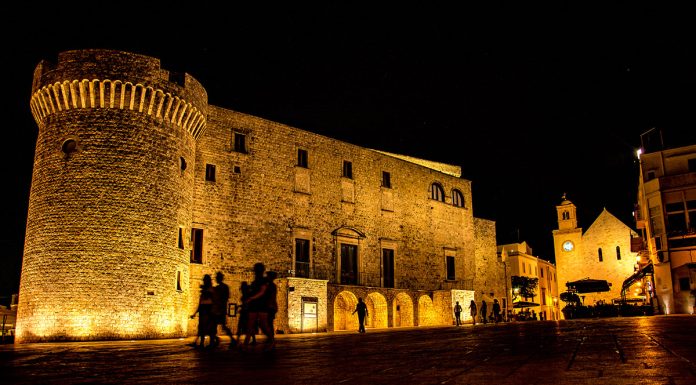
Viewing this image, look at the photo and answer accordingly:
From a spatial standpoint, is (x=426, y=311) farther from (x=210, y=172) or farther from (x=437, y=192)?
(x=210, y=172)

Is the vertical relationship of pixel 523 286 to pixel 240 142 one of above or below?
below

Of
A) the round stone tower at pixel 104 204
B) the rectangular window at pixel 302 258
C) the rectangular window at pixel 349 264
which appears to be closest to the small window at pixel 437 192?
the rectangular window at pixel 349 264

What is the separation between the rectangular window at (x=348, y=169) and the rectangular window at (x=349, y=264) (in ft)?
12.2

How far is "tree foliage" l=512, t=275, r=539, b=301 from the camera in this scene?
54.7m

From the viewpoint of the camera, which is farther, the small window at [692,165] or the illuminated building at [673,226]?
the small window at [692,165]

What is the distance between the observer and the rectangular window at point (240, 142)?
26.6 metres

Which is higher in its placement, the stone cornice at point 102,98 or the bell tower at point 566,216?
the bell tower at point 566,216

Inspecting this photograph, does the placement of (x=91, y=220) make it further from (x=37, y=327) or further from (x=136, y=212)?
(x=37, y=327)

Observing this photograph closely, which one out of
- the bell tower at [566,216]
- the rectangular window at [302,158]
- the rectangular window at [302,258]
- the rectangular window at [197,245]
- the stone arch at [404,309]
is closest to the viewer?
the rectangular window at [197,245]

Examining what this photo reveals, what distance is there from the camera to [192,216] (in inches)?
958

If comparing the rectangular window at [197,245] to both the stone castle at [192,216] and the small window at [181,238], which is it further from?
the small window at [181,238]

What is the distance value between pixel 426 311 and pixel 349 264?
6.12 metres

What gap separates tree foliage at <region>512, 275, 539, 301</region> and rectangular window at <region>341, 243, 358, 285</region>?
94.3 feet

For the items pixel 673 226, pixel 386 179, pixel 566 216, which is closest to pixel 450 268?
pixel 386 179
